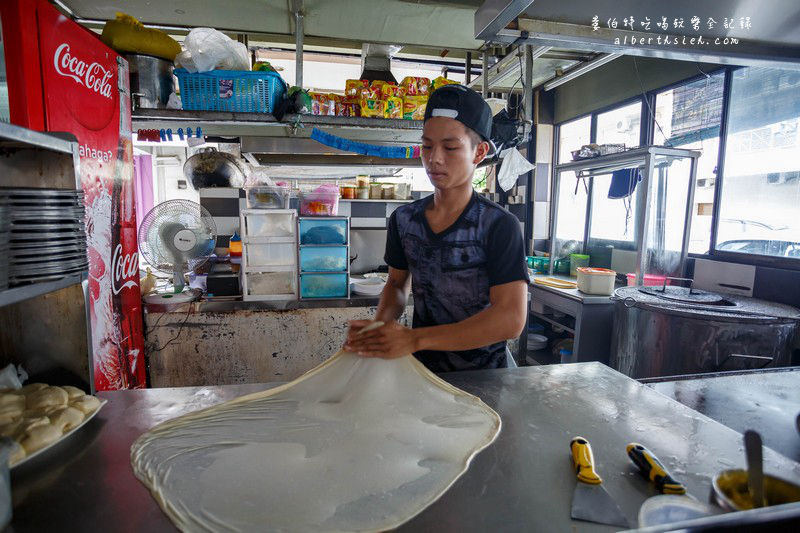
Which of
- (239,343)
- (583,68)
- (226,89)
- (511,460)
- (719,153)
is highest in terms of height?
(583,68)

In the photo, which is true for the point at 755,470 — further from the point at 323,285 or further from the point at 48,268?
the point at 323,285

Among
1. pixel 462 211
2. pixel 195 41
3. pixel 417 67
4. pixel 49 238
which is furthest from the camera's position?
pixel 417 67

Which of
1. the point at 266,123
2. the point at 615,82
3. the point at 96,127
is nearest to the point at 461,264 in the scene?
the point at 266,123

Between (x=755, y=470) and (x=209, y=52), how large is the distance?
10.6 feet

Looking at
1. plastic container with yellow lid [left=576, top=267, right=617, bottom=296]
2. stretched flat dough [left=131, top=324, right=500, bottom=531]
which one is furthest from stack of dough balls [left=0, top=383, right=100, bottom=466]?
plastic container with yellow lid [left=576, top=267, right=617, bottom=296]

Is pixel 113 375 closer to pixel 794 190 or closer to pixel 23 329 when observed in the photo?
pixel 23 329

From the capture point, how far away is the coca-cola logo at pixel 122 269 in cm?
253

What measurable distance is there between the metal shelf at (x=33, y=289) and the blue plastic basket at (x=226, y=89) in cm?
214

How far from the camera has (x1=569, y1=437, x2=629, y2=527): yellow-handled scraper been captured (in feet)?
2.58

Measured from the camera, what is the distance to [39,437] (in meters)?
0.95

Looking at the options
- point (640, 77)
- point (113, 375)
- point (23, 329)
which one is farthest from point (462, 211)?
point (640, 77)

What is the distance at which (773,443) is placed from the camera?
1.30 metres

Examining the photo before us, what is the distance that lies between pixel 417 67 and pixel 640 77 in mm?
2569

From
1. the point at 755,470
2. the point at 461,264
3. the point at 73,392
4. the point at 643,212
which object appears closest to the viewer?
the point at 755,470
